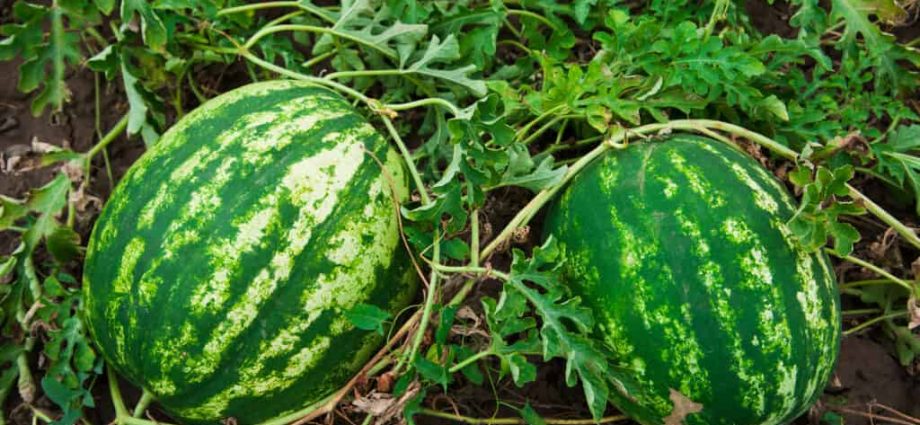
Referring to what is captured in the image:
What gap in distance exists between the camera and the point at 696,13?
8.69 ft

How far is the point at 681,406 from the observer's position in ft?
6.70

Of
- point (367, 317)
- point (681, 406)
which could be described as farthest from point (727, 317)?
point (367, 317)

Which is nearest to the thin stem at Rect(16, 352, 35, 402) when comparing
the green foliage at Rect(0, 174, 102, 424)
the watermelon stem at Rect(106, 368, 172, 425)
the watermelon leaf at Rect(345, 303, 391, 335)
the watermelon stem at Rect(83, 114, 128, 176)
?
the green foliage at Rect(0, 174, 102, 424)

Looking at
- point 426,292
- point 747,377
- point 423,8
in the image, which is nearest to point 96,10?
point 423,8

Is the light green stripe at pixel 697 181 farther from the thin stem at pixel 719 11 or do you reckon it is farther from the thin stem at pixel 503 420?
the thin stem at pixel 503 420

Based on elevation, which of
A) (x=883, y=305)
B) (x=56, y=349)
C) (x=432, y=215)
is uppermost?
(x=432, y=215)

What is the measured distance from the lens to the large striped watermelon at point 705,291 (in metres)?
1.97

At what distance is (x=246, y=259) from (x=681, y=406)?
3.74 feet

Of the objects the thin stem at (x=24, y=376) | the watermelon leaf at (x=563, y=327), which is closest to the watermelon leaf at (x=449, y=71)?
the watermelon leaf at (x=563, y=327)

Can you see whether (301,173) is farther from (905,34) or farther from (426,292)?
(905,34)

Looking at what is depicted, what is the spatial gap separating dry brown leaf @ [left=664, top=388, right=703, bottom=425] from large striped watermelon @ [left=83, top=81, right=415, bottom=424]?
2.54ft

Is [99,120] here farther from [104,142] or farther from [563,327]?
[563,327]

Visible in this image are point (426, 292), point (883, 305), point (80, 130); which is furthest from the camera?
point (80, 130)

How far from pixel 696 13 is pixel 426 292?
4.22ft
